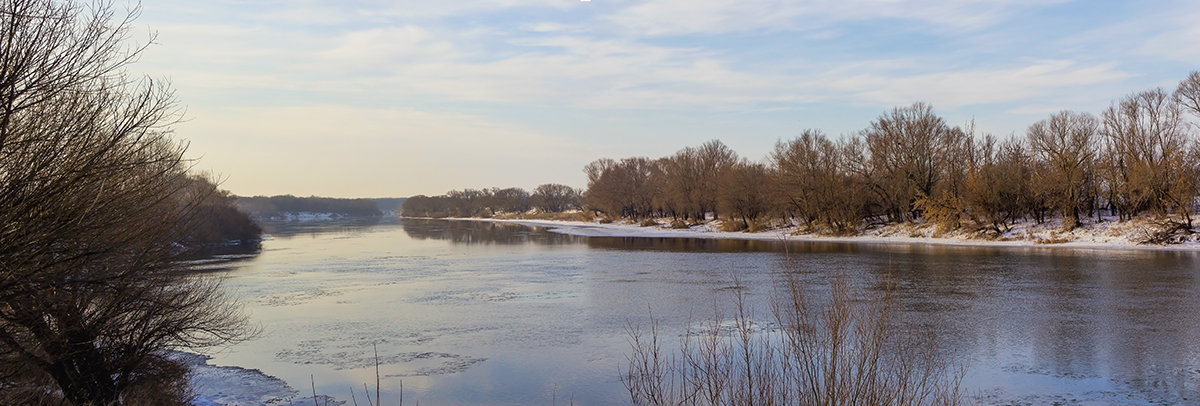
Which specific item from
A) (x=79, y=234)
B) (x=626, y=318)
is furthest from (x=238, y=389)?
(x=626, y=318)

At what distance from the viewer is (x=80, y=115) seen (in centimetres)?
619

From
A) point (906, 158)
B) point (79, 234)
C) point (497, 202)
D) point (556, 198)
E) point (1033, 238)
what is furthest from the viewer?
point (497, 202)

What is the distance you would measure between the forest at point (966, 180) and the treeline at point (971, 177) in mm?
72

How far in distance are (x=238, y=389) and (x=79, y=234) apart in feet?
13.3

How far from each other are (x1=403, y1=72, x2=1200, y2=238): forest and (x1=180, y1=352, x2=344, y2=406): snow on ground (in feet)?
120

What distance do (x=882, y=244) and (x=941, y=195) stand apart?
A: 7.22m

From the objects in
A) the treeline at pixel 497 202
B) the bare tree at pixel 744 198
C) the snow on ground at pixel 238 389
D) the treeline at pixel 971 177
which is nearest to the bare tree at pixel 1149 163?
the treeline at pixel 971 177

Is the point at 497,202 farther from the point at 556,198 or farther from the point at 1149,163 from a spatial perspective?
the point at 1149,163

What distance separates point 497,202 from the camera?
531 ft

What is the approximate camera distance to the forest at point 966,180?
37812 mm

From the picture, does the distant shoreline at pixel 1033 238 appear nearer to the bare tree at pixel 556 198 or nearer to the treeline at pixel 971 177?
the treeline at pixel 971 177

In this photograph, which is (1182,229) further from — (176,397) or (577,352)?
(176,397)

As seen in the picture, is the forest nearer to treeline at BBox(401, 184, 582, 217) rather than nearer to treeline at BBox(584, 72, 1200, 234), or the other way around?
treeline at BBox(584, 72, 1200, 234)

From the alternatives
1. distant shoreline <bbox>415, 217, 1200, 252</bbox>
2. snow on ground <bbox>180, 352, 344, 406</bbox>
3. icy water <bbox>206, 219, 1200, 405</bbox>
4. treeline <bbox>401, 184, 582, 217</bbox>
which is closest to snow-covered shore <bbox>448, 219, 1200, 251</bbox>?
distant shoreline <bbox>415, 217, 1200, 252</bbox>
